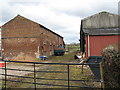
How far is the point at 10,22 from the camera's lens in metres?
18.6

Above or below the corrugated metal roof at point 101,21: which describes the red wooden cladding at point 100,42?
below

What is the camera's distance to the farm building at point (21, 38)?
17231 mm

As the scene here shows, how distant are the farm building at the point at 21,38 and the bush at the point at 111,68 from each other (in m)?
14.9

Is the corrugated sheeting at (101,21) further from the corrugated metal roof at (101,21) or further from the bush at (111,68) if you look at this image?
the bush at (111,68)

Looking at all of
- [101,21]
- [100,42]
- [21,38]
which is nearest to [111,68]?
[100,42]

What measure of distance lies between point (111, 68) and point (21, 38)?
17138 mm

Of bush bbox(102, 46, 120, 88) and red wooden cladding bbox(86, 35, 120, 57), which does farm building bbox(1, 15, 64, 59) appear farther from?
bush bbox(102, 46, 120, 88)

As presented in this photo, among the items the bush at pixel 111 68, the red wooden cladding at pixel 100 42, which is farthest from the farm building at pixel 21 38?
the bush at pixel 111 68

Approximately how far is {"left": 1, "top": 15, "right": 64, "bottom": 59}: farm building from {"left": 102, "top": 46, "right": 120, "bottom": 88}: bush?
1485 cm

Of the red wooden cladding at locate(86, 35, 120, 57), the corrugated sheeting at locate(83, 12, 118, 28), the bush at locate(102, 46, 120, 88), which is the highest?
the corrugated sheeting at locate(83, 12, 118, 28)

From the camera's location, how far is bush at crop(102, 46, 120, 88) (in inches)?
107

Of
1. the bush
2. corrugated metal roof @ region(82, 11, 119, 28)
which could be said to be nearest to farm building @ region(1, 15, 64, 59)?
corrugated metal roof @ region(82, 11, 119, 28)

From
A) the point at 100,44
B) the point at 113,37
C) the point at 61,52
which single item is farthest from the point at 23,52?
Answer: the point at 113,37

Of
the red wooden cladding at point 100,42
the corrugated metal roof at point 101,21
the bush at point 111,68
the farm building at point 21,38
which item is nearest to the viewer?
the bush at point 111,68
